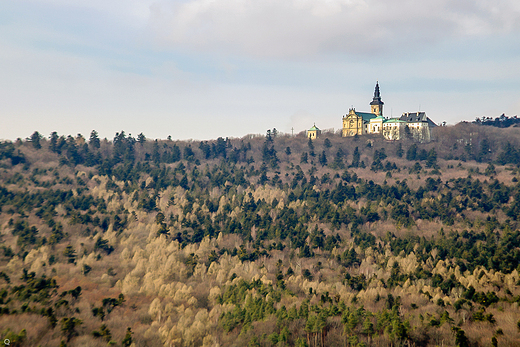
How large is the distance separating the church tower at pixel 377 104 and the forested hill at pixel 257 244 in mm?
16161

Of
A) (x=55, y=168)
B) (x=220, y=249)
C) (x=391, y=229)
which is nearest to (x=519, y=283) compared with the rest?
(x=391, y=229)

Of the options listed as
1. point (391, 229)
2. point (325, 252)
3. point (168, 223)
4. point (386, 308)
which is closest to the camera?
point (386, 308)

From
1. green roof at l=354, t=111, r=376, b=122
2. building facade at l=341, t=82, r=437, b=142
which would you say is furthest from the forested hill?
green roof at l=354, t=111, r=376, b=122

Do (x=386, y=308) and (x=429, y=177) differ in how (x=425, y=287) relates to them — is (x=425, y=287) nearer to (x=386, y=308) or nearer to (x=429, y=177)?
(x=386, y=308)

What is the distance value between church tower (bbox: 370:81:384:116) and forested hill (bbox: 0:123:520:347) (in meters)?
16.2

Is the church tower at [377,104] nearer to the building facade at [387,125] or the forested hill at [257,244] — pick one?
the building facade at [387,125]

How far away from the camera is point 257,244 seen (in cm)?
9200

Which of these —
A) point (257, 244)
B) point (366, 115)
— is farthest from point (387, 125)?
point (257, 244)

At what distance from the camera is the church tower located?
554 ft

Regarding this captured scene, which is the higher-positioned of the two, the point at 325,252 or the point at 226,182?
the point at 226,182

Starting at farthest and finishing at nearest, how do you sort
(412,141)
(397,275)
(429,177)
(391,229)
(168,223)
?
(412,141), (429,177), (168,223), (391,229), (397,275)

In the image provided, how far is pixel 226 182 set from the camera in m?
128

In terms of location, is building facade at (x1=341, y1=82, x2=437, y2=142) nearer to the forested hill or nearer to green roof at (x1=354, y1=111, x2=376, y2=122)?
green roof at (x1=354, y1=111, x2=376, y2=122)

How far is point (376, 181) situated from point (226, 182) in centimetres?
4066
